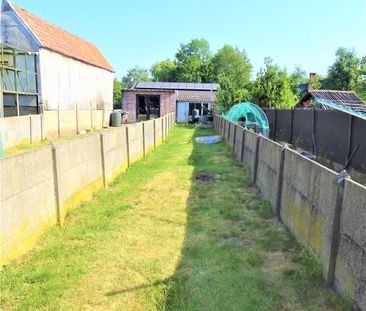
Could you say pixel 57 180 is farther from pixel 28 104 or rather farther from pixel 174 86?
pixel 174 86

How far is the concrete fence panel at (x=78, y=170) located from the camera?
621cm

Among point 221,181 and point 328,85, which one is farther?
point 328,85

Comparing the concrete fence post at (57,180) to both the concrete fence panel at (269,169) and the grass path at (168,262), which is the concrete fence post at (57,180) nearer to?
the grass path at (168,262)

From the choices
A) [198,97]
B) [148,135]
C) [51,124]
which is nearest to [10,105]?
[51,124]

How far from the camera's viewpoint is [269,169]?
291 inches

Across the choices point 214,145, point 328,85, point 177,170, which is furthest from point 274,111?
point 328,85

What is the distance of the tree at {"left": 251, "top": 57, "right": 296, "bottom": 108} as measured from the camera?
1064 inches

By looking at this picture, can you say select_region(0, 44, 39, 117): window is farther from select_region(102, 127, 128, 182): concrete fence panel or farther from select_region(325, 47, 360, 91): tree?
select_region(325, 47, 360, 91): tree

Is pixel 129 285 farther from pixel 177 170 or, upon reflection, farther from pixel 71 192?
pixel 177 170

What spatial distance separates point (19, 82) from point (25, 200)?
1740 centimetres

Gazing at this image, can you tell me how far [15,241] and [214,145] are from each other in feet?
44.1

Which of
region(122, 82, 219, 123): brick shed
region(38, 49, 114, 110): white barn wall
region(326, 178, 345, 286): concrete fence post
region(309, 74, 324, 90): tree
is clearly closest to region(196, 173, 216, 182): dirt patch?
region(326, 178, 345, 286): concrete fence post

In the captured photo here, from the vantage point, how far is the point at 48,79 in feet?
72.8

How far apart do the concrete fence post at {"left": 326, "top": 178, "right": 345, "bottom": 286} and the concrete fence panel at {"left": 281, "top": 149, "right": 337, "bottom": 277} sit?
0.26ft
